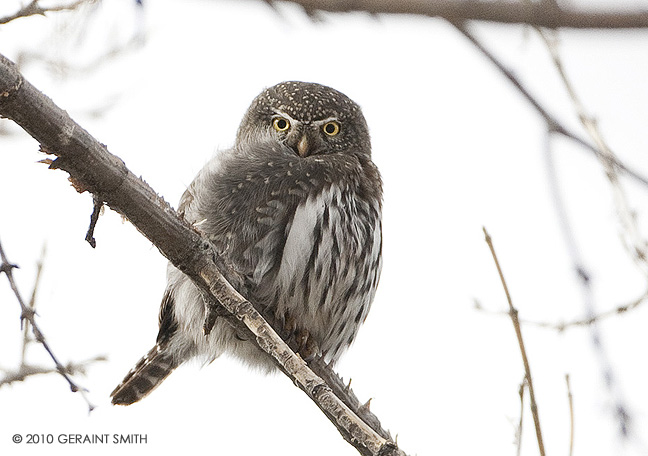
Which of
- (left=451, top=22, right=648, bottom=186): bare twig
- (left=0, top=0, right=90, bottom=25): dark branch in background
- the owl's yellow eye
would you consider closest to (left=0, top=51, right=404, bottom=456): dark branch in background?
(left=0, top=0, right=90, bottom=25): dark branch in background

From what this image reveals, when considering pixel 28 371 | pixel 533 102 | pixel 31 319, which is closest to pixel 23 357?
pixel 28 371

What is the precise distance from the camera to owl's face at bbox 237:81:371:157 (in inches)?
190

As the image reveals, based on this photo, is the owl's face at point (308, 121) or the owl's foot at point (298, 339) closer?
the owl's foot at point (298, 339)

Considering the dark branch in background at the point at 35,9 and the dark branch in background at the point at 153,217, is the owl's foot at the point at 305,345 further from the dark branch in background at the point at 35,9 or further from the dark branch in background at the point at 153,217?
the dark branch in background at the point at 35,9

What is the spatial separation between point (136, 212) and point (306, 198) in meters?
1.32

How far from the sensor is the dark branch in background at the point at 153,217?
2.41m

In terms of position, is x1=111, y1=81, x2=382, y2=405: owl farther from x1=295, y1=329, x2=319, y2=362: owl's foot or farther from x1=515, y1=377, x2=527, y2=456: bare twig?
x1=515, y1=377, x2=527, y2=456: bare twig

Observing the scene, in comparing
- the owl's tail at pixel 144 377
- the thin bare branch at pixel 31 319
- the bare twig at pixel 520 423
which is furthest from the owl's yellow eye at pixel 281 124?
the bare twig at pixel 520 423

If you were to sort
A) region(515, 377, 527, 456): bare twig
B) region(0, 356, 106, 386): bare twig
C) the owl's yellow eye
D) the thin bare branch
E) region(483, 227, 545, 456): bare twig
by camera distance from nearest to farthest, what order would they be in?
1. region(483, 227, 545, 456): bare twig
2. region(515, 377, 527, 456): bare twig
3. the thin bare branch
4. region(0, 356, 106, 386): bare twig
5. the owl's yellow eye

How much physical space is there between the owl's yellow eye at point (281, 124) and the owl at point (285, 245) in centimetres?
12

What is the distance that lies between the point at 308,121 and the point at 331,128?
0.16 metres

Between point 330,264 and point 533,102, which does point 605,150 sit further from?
point 330,264

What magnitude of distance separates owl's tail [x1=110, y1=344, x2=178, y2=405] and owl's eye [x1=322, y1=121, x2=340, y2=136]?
1.71 m

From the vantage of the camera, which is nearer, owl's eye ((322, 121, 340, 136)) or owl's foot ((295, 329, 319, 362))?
owl's foot ((295, 329, 319, 362))
